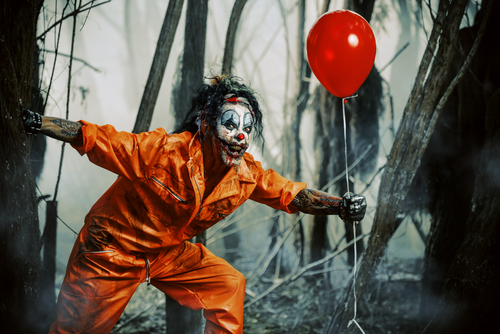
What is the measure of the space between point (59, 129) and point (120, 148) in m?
0.24

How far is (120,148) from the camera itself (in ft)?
5.12

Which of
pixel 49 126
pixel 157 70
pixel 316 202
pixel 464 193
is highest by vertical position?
pixel 157 70

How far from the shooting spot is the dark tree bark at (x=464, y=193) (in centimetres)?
232

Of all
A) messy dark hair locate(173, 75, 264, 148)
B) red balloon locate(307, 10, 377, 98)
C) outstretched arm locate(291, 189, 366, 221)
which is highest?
red balloon locate(307, 10, 377, 98)

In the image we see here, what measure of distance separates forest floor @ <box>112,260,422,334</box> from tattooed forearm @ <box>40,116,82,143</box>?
80.9 inches

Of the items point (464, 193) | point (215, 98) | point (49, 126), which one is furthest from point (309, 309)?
point (49, 126)

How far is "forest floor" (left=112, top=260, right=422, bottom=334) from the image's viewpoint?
297 cm

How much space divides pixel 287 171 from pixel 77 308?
8.42 feet

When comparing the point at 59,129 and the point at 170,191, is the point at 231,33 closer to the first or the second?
the point at 170,191

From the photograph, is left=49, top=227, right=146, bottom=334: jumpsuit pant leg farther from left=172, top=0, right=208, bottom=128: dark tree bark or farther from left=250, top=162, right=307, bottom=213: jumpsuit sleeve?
left=172, top=0, right=208, bottom=128: dark tree bark

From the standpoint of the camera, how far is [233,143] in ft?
5.79

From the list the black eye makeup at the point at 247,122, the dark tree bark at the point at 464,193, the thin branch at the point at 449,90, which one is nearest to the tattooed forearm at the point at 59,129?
the black eye makeup at the point at 247,122

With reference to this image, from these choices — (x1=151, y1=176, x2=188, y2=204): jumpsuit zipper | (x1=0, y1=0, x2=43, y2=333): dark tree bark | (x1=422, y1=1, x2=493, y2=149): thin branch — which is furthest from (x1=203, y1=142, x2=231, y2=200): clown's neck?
(x1=422, y1=1, x2=493, y2=149): thin branch

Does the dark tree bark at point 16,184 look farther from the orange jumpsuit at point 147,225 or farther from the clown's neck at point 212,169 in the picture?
the clown's neck at point 212,169
